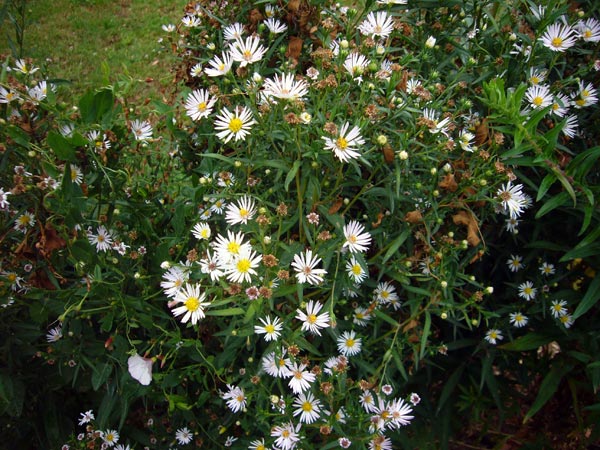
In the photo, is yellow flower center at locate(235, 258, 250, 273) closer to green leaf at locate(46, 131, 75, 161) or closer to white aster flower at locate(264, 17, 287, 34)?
green leaf at locate(46, 131, 75, 161)

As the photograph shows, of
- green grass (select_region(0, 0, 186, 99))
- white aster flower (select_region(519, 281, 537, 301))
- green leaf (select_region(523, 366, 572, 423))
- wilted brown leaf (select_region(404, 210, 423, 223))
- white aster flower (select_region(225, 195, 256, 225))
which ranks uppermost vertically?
green grass (select_region(0, 0, 186, 99))

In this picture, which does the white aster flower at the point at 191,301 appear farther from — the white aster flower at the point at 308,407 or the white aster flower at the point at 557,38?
the white aster flower at the point at 557,38

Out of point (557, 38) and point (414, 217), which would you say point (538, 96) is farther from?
point (414, 217)

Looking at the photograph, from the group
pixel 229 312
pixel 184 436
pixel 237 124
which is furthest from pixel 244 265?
pixel 184 436

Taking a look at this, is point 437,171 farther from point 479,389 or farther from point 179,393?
point 179,393

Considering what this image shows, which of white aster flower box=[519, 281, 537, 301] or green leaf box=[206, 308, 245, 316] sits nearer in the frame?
green leaf box=[206, 308, 245, 316]

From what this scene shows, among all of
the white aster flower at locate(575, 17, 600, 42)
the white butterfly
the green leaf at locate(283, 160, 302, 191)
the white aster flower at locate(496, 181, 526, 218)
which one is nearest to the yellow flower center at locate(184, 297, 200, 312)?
the white butterfly
